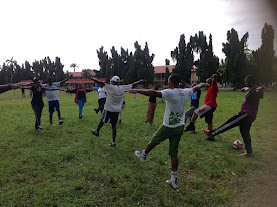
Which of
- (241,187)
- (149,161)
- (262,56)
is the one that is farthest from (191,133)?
(262,56)

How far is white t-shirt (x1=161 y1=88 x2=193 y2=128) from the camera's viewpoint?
3.73 meters

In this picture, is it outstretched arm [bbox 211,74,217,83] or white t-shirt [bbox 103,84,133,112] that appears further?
outstretched arm [bbox 211,74,217,83]

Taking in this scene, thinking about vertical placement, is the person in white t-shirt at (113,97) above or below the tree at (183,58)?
below

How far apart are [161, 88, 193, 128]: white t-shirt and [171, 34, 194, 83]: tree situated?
45555 mm

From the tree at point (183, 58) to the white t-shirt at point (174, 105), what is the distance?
149ft

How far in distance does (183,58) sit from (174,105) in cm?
4887

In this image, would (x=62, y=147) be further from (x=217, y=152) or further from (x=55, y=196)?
(x=217, y=152)

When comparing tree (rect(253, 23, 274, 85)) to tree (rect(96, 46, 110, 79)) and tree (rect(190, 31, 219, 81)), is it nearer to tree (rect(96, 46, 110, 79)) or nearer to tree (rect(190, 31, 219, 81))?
tree (rect(190, 31, 219, 81))

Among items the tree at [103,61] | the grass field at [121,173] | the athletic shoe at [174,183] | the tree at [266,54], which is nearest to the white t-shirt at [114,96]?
the grass field at [121,173]

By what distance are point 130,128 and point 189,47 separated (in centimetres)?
4620

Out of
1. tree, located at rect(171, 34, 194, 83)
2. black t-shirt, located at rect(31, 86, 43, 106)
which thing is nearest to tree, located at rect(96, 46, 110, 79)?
tree, located at rect(171, 34, 194, 83)

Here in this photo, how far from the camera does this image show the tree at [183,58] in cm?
4781

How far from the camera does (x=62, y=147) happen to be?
19.9 feet

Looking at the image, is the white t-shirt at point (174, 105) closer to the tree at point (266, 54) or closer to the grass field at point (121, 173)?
the grass field at point (121, 173)
